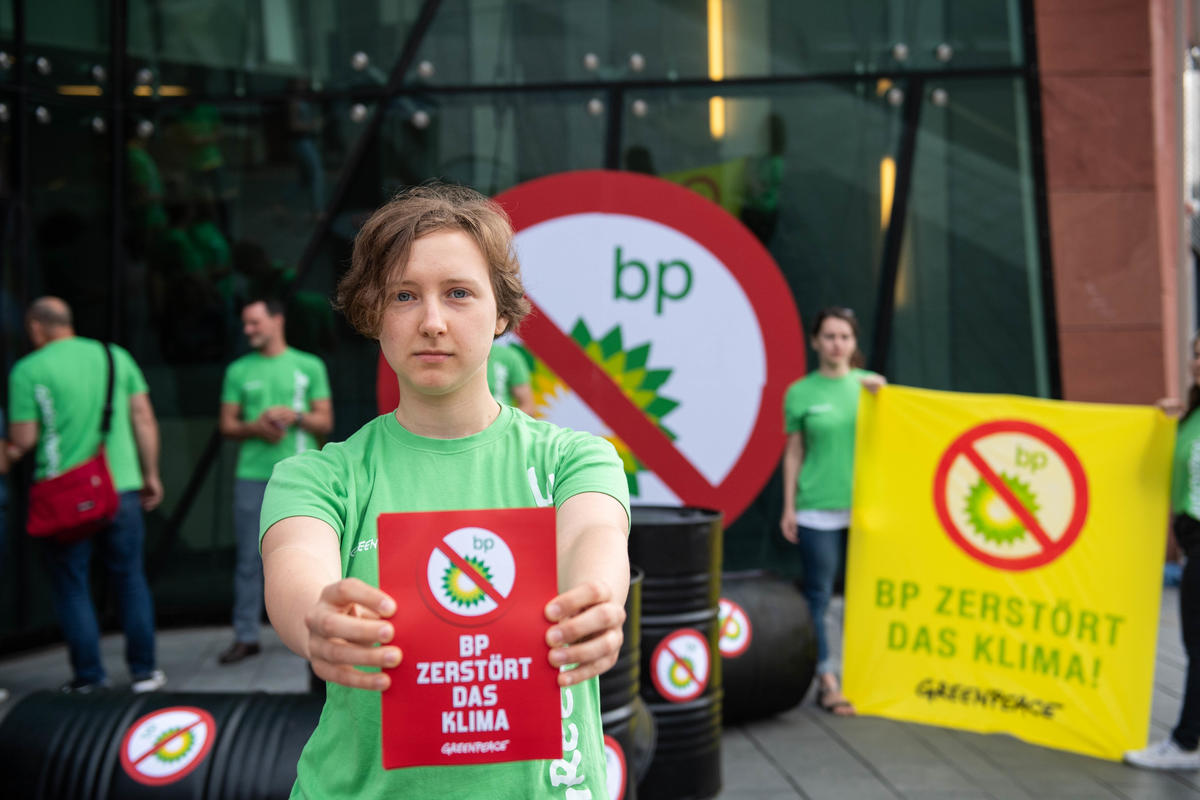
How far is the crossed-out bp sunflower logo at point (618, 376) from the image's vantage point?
284 inches

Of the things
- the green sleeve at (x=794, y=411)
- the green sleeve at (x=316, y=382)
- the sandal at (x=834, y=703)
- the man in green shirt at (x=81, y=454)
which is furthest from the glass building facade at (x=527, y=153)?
the sandal at (x=834, y=703)

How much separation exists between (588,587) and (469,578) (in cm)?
13

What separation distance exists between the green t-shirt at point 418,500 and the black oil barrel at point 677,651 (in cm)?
244

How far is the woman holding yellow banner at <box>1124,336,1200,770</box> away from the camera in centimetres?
439

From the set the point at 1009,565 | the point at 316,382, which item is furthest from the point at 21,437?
the point at 1009,565

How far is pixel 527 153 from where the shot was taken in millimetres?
7359

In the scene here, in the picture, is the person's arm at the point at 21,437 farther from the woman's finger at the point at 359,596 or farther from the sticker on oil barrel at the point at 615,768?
the woman's finger at the point at 359,596

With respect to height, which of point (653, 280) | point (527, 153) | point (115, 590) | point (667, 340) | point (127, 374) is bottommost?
point (115, 590)

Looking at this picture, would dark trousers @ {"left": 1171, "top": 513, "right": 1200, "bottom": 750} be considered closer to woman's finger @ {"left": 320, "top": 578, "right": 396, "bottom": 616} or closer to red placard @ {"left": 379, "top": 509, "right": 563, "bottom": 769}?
red placard @ {"left": 379, "top": 509, "right": 563, "bottom": 769}

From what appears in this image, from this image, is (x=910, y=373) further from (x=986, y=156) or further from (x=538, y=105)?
(x=538, y=105)

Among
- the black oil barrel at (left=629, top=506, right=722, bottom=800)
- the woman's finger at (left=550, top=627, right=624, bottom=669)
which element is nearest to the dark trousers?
the black oil barrel at (left=629, top=506, right=722, bottom=800)

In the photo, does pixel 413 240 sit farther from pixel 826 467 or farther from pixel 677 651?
pixel 826 467

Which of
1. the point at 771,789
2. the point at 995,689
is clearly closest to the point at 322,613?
the point at 771,789

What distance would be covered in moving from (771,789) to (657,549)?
1.02m
